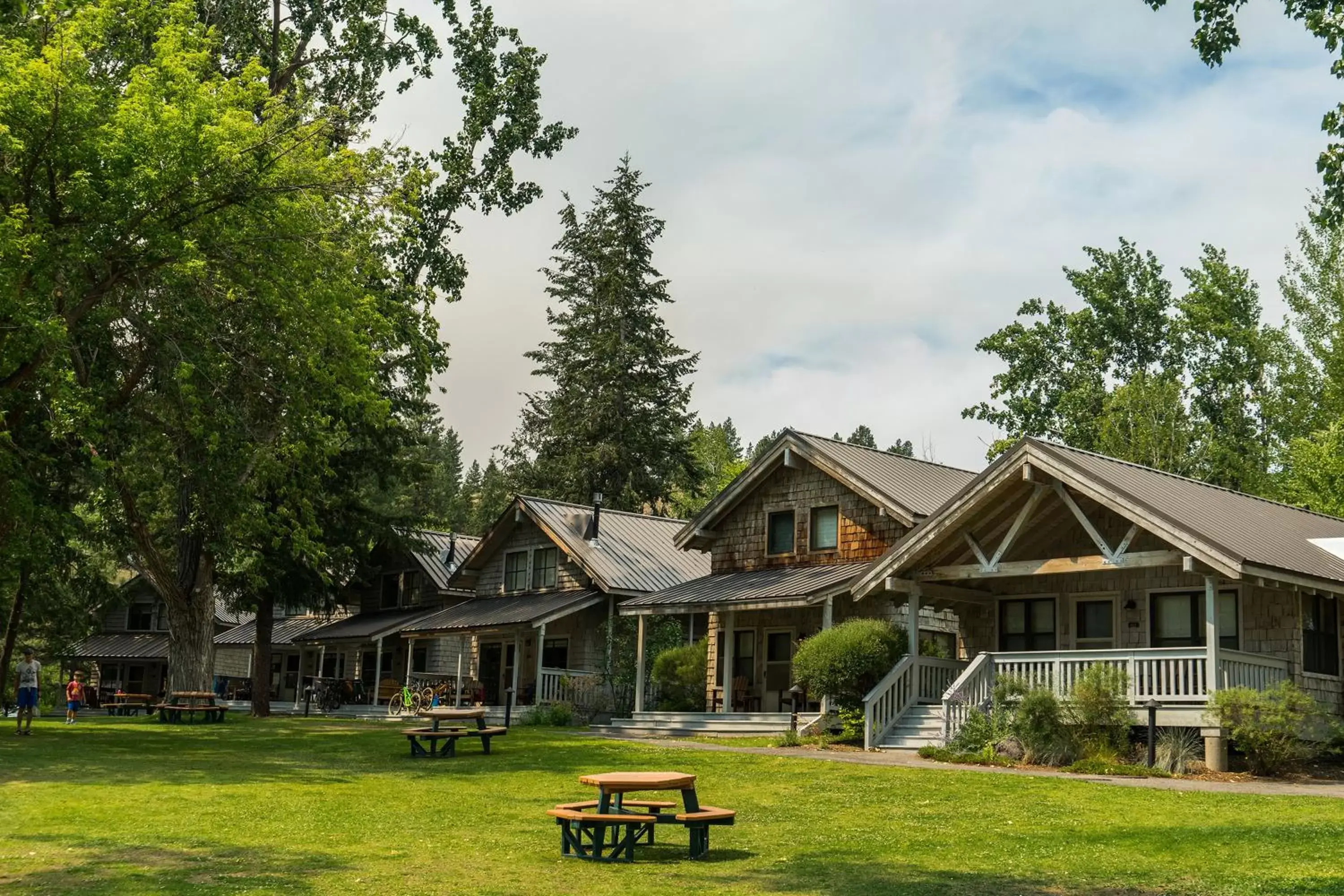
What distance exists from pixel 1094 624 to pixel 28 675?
69.7 feet

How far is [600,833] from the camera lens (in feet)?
39.8

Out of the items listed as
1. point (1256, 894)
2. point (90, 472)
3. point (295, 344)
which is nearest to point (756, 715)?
point (295, 344)

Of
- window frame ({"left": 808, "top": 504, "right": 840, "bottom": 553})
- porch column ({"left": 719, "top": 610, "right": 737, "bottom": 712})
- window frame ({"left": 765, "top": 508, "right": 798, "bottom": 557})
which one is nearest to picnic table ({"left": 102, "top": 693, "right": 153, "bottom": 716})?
porch column ({"left": 719, "top": 610, "right": 737, "bottom": 712})

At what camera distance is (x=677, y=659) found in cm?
3375

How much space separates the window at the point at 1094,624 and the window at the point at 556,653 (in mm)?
16844

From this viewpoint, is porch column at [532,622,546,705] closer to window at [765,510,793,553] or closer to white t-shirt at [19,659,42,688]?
window at [765,510,793,553]

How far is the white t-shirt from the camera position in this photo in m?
27.4

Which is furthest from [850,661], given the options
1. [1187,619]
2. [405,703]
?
[405,703]

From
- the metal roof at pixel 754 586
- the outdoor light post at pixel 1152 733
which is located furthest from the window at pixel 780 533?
the outdoor light post at pixel 1152 733

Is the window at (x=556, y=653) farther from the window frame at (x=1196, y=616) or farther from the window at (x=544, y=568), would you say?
the window frame at (x=1196, y=616)

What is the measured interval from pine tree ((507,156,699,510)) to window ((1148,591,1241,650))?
34.5 metres

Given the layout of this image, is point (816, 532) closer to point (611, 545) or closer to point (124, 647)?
point (611, 545)

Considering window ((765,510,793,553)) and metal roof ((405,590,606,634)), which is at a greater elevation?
window ((765,510,793,553))

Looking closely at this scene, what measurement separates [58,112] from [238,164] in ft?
10.1
